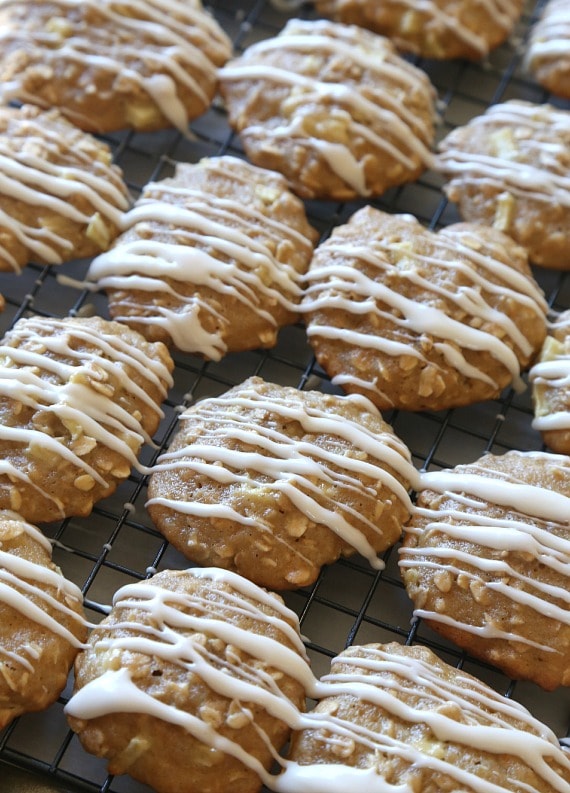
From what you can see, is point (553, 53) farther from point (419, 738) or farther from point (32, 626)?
point (32, 626)

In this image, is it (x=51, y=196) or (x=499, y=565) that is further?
(x=51, y=196)

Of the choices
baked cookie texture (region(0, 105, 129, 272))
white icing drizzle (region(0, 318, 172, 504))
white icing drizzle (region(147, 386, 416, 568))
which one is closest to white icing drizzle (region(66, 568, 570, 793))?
white icing drizzle (region(147, 386, 416, 568))

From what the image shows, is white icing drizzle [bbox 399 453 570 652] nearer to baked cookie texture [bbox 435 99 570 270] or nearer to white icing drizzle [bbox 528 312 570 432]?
white icing drizzle [bbox 528 312 570 432]

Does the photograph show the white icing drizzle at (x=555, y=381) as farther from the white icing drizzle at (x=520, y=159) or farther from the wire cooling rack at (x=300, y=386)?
the white icing drizzle at (x=520, y=159)

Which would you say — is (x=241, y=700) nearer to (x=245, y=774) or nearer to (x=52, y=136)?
(x=245, y=774)

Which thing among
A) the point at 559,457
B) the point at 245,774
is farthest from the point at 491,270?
the point at 245,774

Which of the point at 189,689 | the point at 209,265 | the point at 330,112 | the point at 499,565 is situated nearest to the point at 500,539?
the point at 499,565
